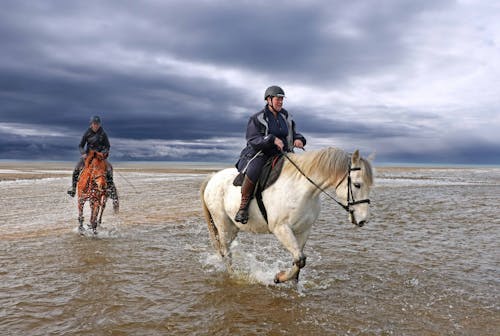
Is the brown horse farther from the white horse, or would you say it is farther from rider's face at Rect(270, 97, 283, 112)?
rider's face at Rect(270, 97, 283, 112)

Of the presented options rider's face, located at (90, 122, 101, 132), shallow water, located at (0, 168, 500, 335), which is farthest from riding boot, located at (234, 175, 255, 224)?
rider's face, located at (90, 122, 101, 132)

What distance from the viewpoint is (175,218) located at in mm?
13742

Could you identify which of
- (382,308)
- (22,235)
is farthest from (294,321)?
(22,235)

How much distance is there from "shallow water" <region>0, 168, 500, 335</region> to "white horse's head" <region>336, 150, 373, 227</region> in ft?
4.42

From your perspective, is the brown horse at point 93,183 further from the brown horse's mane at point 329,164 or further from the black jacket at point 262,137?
the brown horse's mane at point 329,164

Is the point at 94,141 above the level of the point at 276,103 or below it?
below

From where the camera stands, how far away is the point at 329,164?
222 inches

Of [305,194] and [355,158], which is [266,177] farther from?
[355,158]

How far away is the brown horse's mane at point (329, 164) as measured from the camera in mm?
5462

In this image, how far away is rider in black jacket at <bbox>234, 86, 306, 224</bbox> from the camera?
6051 mm

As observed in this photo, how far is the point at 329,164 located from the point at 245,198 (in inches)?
58.2

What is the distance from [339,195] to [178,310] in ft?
9.36

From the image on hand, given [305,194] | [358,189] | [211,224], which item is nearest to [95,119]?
[211,224]

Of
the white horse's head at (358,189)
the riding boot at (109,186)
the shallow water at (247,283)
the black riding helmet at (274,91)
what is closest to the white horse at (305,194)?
the white horse's head at (358,189)
